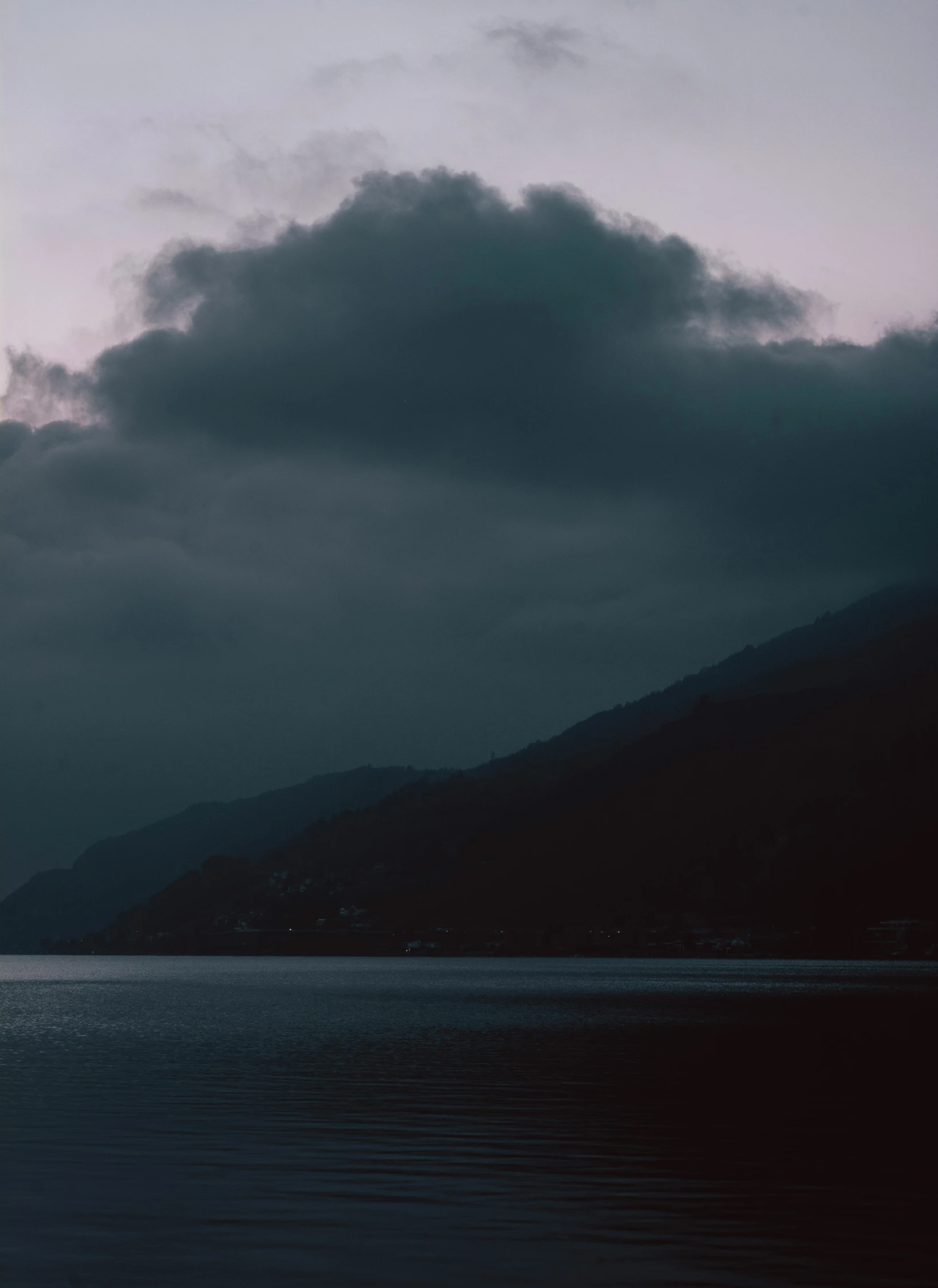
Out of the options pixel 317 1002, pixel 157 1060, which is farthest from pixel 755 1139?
pixel 317 1002

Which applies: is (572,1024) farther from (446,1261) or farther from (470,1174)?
(446,1261)

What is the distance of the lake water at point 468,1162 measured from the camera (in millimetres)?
29875

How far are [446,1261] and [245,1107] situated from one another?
94.5ft

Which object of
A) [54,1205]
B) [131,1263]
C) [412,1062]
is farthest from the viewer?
[412,1062]

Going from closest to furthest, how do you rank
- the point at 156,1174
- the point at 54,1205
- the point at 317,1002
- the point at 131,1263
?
the point at 131,1263 < the point at 54,1205 < the point at 156,1174 < the point at 317,1002

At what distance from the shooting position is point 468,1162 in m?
42.9

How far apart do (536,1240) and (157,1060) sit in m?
51.3

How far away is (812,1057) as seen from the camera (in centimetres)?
7956

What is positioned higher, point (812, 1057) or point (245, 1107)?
point (245, 1107)

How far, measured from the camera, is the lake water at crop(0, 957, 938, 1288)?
98.0ft

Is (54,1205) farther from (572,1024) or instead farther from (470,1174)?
(572,1024)

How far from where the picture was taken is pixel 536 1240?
31906 millimetres

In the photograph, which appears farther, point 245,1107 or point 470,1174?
point 245,1107

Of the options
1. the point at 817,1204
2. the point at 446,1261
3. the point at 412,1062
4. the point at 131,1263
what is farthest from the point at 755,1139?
the point at 412,1062
